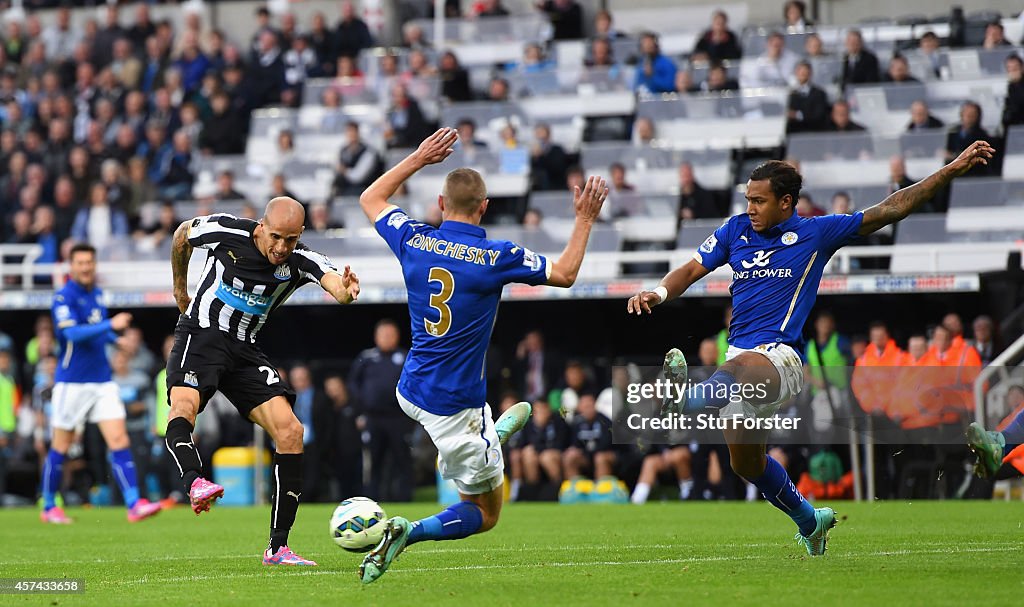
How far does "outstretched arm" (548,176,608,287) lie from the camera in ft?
22.8

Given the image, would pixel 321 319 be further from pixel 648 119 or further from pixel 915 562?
pixel 915 562

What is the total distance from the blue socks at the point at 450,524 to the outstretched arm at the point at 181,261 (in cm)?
283

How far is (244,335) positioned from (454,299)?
7.85 ft

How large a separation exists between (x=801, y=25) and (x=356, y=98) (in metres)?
7.12

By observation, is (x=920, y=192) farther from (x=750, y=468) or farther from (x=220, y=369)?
(x=220, y=369)

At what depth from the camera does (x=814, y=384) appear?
1600 centimetres

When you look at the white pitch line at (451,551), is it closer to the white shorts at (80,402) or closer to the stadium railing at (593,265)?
the white shorts at (80,402)

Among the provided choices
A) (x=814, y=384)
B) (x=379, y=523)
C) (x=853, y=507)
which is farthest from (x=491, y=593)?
(x=814, y=384)

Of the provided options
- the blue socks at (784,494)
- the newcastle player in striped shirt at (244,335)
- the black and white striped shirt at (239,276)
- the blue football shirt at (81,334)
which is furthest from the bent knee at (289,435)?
the blue football shirt at (81,334)

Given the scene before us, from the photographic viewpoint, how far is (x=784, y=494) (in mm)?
8336

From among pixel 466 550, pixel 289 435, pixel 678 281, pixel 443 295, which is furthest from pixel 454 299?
pixel 466 550

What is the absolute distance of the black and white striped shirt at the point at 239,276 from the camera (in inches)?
353

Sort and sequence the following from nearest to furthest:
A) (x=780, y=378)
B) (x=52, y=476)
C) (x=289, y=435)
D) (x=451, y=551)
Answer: (x=780, y=378), (x=289, y=435), (x=451, y=551), (x=52, y=476)

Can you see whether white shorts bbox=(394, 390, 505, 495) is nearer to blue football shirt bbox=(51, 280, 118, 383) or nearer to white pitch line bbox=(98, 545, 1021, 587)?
white pitch line bbox=(98, 545, 1021, 587)
